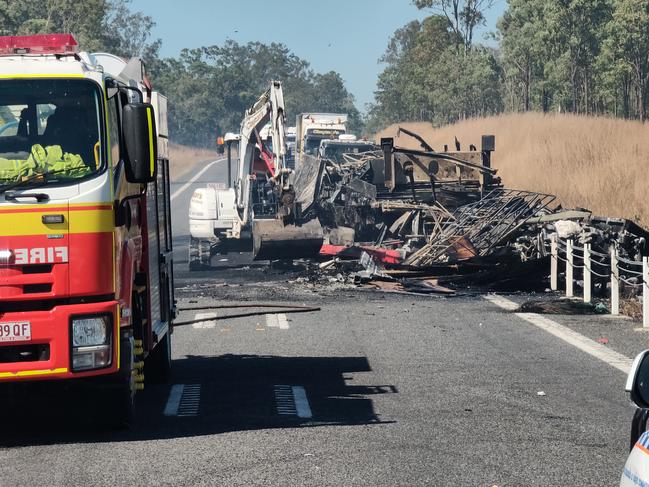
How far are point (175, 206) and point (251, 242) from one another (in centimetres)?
2395

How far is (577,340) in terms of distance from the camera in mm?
14773

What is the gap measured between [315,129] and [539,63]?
68.7 ft

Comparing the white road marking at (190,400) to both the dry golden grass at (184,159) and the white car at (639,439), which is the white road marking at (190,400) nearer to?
Result: the white car at (639,439)

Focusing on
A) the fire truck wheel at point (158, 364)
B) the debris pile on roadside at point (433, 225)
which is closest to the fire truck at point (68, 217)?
the fire truck wheel at point (158, 364)

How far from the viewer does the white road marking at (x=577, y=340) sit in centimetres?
1287

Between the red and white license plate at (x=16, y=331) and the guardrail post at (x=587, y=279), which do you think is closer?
the red and white license plate at (x=16, y=331)

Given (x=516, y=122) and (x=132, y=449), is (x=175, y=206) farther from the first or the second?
(x=132, y=449)

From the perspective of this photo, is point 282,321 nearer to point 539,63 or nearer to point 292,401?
point 292,401

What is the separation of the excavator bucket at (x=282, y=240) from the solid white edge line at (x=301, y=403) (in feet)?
Answer: 45.8

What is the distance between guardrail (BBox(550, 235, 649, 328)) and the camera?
17.6 m

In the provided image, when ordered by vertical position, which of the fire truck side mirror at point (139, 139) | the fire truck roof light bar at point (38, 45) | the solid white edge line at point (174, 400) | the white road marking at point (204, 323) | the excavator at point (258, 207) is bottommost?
the white road marking at point (204, 323)

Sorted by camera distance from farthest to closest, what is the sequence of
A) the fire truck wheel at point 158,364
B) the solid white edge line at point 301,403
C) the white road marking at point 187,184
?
the white road marking at point 187,184, the fire truck wheel at point 158,364, the solid white edge line at point 301,403

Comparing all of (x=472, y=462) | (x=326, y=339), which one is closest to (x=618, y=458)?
(x=472, y=462)

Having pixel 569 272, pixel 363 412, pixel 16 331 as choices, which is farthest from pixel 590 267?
pixel 16 331
